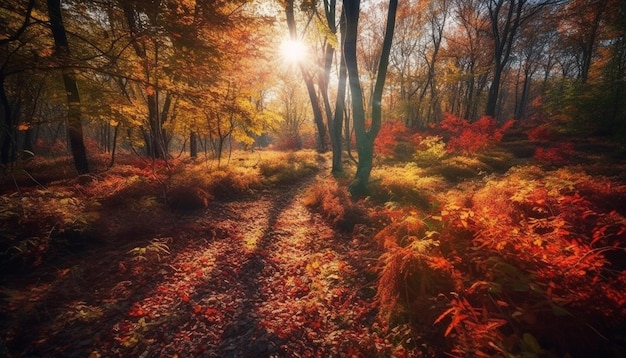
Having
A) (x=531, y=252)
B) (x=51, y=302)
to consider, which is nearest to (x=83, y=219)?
(x=51, y=302)

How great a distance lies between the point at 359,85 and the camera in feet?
32.4

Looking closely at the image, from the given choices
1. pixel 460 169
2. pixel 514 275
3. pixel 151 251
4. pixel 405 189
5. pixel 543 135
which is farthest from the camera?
pixel 543 135

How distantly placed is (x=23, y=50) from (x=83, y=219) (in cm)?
541

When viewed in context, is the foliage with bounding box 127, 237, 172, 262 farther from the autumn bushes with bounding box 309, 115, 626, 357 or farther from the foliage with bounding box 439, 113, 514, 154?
the foliage with bounding box 439, 113, 514, 154

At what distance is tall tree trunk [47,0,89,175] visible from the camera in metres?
8.00

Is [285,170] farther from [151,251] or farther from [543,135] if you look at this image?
[543,135]

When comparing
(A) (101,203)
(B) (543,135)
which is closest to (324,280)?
(A) (101,203)

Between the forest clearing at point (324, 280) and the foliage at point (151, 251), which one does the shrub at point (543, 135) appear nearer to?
the forest clearing at point (324, 280)

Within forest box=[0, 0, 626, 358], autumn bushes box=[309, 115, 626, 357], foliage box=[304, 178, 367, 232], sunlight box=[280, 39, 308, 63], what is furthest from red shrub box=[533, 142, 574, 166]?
sunlight box=[280, 39, 308, 63]

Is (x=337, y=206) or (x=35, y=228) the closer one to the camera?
(x=35, y=228)

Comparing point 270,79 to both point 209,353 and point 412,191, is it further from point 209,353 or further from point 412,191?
point 209,353

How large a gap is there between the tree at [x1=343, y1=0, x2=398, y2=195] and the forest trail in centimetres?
395

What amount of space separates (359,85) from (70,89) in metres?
10.5

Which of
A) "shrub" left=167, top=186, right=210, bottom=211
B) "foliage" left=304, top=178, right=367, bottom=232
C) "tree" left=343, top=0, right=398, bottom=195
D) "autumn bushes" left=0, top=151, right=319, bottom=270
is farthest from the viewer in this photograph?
"tree" left=343, top=0, right=398, bottom=195
